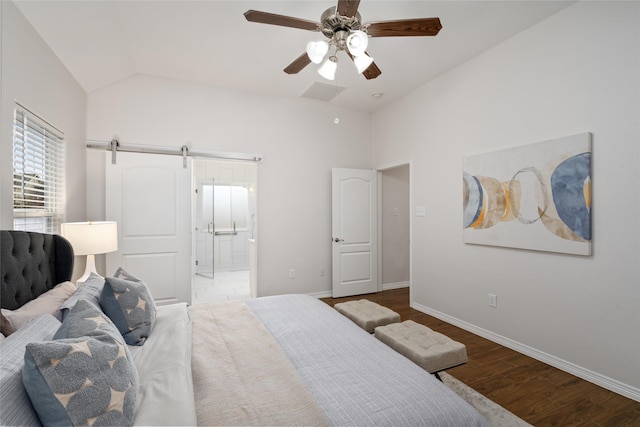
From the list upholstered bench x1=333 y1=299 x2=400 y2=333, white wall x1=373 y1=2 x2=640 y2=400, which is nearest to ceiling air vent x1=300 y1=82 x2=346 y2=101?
white wall x1=373 y1=2 x2=640 y2=400

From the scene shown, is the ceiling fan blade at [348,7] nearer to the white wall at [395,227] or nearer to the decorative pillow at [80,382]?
the decorative pillow at [80,382]

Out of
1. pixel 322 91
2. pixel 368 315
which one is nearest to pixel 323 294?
pixel 368 315

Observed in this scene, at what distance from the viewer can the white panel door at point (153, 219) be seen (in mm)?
3449

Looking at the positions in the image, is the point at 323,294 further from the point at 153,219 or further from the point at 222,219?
the point at 222,219

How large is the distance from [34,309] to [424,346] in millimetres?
2063

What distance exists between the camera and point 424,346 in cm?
187

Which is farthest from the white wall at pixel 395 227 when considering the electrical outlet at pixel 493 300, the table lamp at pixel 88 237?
the table lamp at pixel 88 237

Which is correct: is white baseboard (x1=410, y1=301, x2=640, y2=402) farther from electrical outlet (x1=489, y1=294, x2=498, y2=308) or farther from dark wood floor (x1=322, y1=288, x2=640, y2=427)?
electrical outlet (x1=489, y1=294, x2=498, y2=308)

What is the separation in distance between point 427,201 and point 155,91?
3602 millimetres

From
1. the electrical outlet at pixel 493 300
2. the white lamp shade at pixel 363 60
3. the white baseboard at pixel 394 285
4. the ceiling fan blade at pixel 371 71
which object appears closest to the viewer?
the white lamp shade at pixel 363 60

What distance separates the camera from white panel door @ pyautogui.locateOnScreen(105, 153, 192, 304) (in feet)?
11.3

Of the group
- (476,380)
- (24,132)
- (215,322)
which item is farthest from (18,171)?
(476,380)

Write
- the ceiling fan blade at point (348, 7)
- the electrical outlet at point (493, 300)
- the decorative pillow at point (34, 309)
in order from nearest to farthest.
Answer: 1. the decorative pillow at point (34, 309)
2. the ceiling fan blade at point (348, 7)
3. the electrical outlet at point (493, 300)

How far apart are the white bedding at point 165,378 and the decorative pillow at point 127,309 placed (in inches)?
2.1
